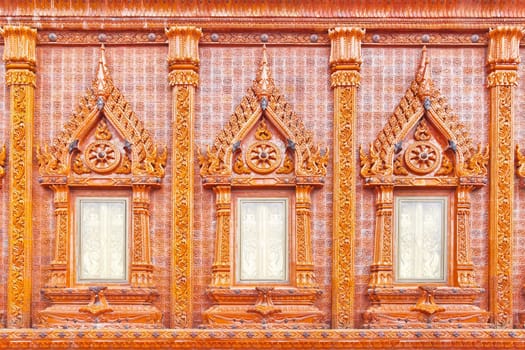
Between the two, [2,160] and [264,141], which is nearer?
[2,160]

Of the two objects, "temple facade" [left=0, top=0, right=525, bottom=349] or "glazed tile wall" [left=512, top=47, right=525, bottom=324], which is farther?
"glazed tile wall" [left=512, top=47, right=525, bottom=324]

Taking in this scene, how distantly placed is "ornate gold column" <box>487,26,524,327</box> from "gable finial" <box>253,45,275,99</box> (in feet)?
7.66

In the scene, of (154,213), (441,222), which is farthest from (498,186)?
(154,213)

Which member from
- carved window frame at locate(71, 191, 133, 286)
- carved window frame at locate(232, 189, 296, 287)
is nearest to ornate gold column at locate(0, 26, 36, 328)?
carved window frame at locate(71, 191, 133, 286)

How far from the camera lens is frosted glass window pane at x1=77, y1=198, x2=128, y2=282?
7.52 metres

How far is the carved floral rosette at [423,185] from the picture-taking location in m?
7.44

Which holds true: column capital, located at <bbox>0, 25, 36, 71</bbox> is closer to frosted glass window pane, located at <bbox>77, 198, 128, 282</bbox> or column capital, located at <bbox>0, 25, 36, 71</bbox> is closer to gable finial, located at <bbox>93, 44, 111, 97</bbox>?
gable finial, located at <bbox>93, 44, 111, 97</bbox>

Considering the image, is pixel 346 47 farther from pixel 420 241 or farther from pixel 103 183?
pixel 103 183

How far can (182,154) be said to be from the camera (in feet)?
24.6

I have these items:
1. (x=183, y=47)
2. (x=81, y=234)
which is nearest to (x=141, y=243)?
(x=81, y=234)

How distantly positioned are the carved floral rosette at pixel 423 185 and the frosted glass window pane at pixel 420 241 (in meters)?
0.07

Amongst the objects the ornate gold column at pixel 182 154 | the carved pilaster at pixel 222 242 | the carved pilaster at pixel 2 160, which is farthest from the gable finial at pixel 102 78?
the carved pilaster at pixel 222 242

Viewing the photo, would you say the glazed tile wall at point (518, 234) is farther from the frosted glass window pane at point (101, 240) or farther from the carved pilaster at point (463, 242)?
the frosted glass window pane at point (101, 240)

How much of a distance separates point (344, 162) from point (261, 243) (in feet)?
4.03
